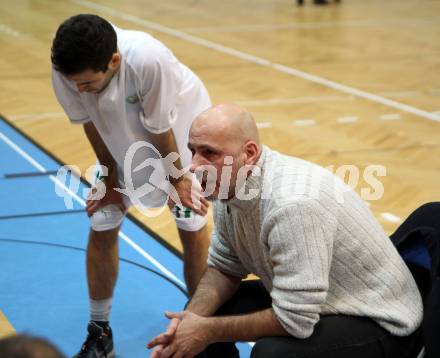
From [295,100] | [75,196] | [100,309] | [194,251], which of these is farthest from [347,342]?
[295,100]

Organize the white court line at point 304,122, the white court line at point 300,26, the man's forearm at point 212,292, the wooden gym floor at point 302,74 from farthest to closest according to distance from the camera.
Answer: the white court line at point 300,26
the white court line at point 304,122
the wooden gym floor at point 302,74
the man's forearm at point 212,292

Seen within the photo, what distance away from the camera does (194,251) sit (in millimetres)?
3572

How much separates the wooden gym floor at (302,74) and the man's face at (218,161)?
2027 mm

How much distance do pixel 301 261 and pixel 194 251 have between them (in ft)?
4.26

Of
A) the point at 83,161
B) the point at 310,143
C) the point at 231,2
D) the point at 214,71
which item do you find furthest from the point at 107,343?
the point at 231,2

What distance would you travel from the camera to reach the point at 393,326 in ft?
7.96

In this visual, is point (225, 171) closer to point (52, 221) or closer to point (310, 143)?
point (52, 221)

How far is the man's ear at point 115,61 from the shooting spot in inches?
119

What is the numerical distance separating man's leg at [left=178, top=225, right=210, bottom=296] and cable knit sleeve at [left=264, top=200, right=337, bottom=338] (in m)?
1.22

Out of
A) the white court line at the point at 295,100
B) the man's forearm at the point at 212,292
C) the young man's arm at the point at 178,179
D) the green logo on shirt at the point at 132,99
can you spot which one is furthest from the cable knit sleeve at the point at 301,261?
the white court line at the point at 295,100

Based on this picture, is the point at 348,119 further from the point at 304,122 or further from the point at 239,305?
the point at 239,305

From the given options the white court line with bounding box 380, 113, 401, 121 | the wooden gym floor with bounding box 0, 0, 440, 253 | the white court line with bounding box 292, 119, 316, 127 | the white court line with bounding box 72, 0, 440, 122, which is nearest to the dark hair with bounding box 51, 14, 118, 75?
the wooden gym floor with bounding box 0, 0, 440, 253

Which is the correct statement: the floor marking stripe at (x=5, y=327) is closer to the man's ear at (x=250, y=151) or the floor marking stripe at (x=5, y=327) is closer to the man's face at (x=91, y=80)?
the man's face at (x=91, y=80)

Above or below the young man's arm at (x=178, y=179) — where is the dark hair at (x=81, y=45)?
above
